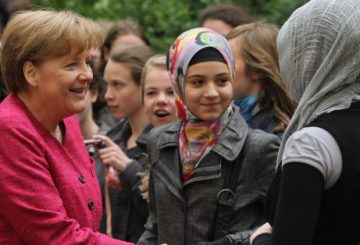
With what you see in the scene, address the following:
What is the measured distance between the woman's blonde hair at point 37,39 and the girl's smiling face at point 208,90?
0.66 m

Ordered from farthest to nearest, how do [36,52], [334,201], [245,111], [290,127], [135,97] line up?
[135,97] → [245,111] → [36,52] → [290,127] → [334,201]

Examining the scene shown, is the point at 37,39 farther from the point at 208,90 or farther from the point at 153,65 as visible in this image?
the point at 153,65

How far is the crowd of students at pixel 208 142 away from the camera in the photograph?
266 cm

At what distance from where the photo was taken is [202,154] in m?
3.84

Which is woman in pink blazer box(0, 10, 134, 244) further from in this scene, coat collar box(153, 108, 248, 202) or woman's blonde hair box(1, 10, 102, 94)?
coat collar box(153, 108, 248, 202)

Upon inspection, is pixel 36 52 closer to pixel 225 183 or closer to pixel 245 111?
pixel 225 183

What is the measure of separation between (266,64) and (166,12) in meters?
3.79

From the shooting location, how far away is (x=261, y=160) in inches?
147

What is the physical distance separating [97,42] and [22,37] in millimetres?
350

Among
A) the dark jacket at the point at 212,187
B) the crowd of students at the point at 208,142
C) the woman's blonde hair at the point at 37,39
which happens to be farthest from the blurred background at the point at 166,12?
the woman's blonde hair at the point at 37,39

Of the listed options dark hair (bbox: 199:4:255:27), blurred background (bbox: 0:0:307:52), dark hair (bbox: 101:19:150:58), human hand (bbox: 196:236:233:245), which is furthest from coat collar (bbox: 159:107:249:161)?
blurred background (bbox: 0:0:307:52)

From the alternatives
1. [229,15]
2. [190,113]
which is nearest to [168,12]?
[229,15]

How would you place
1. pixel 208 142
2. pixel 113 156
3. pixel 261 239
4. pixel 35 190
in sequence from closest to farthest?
pixel 261 239 → pixel 35 190 → pixel 208 142 → pixel 113 156

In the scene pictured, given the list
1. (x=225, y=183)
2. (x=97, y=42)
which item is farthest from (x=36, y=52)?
(x=225, y=183)
